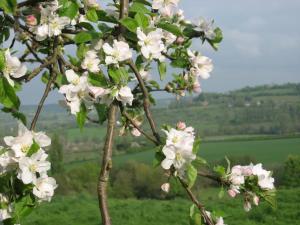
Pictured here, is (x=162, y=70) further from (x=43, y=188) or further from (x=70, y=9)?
(x=43, y=188)

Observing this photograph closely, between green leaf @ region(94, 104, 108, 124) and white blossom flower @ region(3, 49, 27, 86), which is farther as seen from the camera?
green leaf @ region(94, 104, 108, 124)

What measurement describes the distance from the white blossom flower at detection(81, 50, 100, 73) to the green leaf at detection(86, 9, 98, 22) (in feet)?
0.61

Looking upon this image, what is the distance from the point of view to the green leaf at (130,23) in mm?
1731

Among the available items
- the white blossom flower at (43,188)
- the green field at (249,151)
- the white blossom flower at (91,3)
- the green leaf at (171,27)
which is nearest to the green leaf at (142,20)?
the green leaf at (171,27)

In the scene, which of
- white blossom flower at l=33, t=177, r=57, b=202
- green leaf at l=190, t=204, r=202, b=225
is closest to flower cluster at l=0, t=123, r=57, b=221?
white blossom flower at l=33, t=177, r=57, b=202

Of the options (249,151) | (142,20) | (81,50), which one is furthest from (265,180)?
(249,151)

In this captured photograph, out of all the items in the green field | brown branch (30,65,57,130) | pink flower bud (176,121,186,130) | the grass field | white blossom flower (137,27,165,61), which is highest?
white blossom flower (137,27,165,61)

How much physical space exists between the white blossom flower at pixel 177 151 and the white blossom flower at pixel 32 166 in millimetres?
342

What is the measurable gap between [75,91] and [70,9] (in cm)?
31

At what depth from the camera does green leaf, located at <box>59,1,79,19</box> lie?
→ 178 centimetres

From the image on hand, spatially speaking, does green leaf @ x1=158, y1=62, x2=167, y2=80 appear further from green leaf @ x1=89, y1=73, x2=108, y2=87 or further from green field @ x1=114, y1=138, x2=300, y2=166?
green field @ x1=114, y1=138, x2=300, y2=166

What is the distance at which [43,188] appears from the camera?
4.76 ft

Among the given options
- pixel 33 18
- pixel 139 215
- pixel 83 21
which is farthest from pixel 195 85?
pixel 139 215

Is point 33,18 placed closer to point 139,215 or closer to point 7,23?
point 7,23
